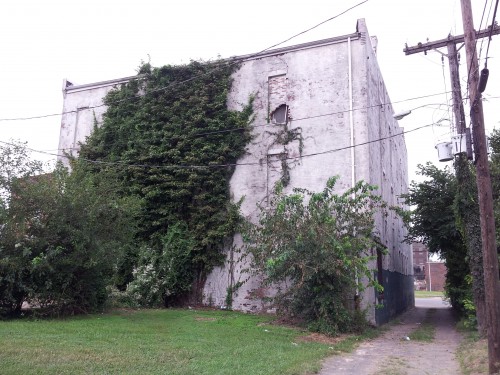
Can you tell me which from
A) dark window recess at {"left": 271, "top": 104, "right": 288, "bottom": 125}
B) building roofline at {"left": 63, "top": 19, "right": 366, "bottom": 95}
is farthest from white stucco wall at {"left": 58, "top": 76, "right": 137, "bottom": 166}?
dark window recess at {"left": 271, "top": 104, "right": 288, "bottom": 125}

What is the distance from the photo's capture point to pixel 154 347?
34.5ft

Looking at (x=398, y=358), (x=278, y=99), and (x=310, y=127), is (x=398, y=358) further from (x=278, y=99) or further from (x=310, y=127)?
(x=278, y=99)

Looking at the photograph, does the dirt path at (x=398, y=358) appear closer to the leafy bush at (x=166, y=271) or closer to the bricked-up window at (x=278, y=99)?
the leafy bush at (x=166, y=271)

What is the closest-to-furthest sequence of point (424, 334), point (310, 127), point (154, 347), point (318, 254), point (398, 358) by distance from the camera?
point (154, 347) → point (398, 358) → point (318, 254) → point (424, 334) → point (310, 127)

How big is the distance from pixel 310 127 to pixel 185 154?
5.31 meters

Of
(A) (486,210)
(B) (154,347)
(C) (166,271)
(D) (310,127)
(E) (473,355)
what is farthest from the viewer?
(D) (310,127)

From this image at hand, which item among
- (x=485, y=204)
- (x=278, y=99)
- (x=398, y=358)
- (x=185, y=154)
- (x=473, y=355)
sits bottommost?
(x=398, y=358)

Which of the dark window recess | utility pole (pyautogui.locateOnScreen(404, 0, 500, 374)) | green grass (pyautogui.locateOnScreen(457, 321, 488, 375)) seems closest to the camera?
utility pole (pyautogui.locateOnScreen(404, 0, 500, 374))

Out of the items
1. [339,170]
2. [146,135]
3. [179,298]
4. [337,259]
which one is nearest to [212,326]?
[337,259]

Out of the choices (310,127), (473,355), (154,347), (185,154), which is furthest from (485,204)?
(185,154)

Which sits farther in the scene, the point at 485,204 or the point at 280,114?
the point at 280,114

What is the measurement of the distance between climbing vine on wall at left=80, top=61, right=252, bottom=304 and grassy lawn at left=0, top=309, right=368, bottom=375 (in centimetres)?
471

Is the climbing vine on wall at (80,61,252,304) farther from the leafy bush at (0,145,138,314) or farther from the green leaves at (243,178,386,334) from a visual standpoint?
the leafy bush at (0,145,138,314)

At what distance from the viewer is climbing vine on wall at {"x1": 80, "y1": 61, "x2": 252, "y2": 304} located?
19688mm
